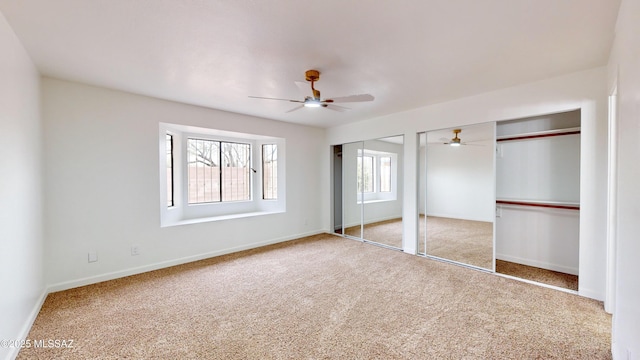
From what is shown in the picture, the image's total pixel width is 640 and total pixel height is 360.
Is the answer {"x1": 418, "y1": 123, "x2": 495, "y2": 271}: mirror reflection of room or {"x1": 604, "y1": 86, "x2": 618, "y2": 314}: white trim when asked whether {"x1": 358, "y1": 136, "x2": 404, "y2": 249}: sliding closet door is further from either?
{"x1": 604, "y1": 86, "x2": 618, "y2": 314}: white trim

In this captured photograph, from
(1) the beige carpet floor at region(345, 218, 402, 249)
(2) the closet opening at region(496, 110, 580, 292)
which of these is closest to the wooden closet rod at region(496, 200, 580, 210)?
(2) the closet opening at region(496, 110, 580, 292)

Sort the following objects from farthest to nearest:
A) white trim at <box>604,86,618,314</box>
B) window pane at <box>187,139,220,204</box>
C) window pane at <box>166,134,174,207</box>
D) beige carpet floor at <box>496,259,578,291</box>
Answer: window pane at <box>187,139,220,204</box>
window pane at <box>166,134,174,207</box>
beige carpet floor at <box>496,259,578,291</box>
white trim at <box>604,86,618,314</box>

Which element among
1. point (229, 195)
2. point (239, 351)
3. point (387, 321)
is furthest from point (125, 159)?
point (387, 321)

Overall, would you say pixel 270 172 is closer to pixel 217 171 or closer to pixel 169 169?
pixel 217 171

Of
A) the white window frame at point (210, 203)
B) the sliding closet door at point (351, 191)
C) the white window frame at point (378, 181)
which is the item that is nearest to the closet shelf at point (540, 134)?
the white window frame at point (378, 181)

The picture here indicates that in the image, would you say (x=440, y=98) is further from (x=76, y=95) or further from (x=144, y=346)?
(x=76, y=95)

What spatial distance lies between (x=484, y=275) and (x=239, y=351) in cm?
300

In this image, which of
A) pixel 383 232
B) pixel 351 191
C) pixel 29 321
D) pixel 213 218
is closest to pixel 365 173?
pixel 351 191

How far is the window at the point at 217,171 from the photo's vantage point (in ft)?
14.2

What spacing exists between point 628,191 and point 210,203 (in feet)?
15.6

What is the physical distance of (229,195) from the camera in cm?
476

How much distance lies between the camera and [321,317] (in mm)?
2281

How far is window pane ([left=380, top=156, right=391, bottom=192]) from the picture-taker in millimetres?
4851

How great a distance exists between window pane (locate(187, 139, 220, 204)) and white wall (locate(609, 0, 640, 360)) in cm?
478
